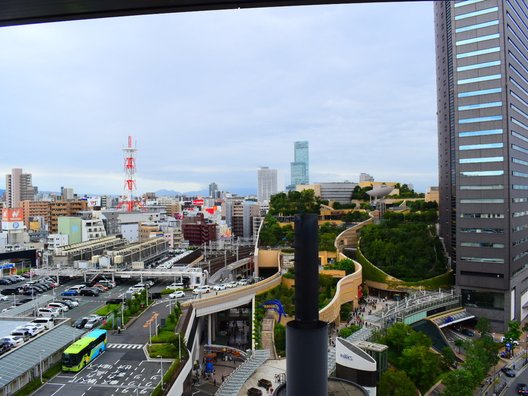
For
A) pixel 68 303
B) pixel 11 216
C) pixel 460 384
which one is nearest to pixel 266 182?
pixel 11 216

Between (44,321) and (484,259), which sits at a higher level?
(484,259)

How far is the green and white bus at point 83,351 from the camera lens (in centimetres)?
1480

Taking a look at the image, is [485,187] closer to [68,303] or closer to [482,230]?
[482,230]

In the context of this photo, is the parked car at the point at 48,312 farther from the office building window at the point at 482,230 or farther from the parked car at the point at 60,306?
the office building window at the point at 482,230

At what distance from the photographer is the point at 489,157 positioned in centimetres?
2822

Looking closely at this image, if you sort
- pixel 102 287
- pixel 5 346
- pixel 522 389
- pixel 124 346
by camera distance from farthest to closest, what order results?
pixel 102 287, pixel 522 389, pixel 124 346, pixel 5 346

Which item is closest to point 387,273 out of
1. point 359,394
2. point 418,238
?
point 418,238

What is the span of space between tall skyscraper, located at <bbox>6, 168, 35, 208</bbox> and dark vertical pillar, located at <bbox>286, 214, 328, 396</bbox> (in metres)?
94.5

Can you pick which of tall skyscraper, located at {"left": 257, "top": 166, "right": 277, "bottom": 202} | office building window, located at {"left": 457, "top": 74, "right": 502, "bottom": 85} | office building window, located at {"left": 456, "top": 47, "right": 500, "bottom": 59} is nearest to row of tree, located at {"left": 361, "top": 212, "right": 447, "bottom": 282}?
office building window, located at {"left": 457, "top": 74, "right": 502, "bottom": 85}

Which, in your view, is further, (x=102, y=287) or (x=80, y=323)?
(x=102, y=287)

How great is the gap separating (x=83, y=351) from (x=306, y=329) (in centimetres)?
1321

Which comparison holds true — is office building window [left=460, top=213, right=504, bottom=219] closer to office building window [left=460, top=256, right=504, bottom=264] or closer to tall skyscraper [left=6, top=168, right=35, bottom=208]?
office building window [left=460, top=256, right=504, bottom=264]

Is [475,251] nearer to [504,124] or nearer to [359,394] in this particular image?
Result: [504,124]

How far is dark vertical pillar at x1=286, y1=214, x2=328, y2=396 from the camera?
485 centimetres
